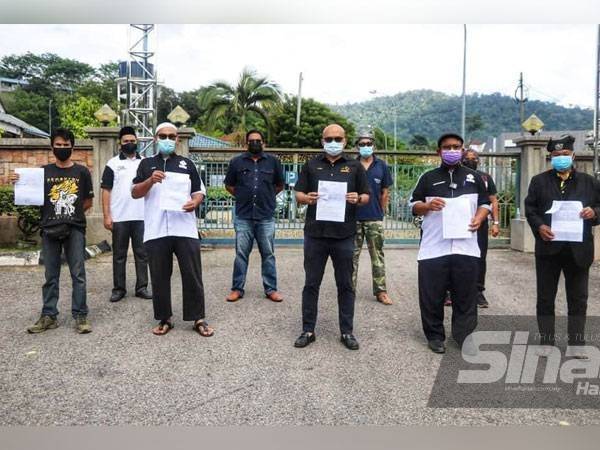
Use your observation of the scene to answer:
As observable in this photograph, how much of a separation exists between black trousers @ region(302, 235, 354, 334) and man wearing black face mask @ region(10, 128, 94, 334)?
2.17 meters

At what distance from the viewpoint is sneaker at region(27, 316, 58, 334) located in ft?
17.4

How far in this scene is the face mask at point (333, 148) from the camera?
16.2 ft

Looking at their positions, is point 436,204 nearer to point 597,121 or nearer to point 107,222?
point 107,222

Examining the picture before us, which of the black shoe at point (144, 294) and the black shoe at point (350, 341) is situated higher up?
the black shoe at point (144, 294)

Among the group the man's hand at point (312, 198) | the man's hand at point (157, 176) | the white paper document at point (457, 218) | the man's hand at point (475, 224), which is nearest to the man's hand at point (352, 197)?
the man's hand at point (312, 198)

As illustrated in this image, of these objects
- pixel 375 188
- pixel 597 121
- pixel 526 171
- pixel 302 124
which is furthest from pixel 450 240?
pixel 302 124

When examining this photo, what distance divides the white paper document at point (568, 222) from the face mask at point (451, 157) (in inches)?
37.4

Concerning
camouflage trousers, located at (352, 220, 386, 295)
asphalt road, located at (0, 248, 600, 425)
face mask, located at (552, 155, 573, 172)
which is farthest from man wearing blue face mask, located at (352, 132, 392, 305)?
face mask, located at (552, 155, 573, 172)

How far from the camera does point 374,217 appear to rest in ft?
21.4

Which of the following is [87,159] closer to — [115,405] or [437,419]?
[115,405]

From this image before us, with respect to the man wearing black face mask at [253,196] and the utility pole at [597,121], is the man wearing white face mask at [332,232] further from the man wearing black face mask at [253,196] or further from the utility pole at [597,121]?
the utility pole at [597,121]

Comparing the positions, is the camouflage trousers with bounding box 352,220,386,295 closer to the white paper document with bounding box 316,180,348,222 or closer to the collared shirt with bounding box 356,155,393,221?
the collared shirt with bounding box 356,155,393,221

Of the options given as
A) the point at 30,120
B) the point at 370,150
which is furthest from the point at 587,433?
the point at 30,120

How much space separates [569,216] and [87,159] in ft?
27.9
